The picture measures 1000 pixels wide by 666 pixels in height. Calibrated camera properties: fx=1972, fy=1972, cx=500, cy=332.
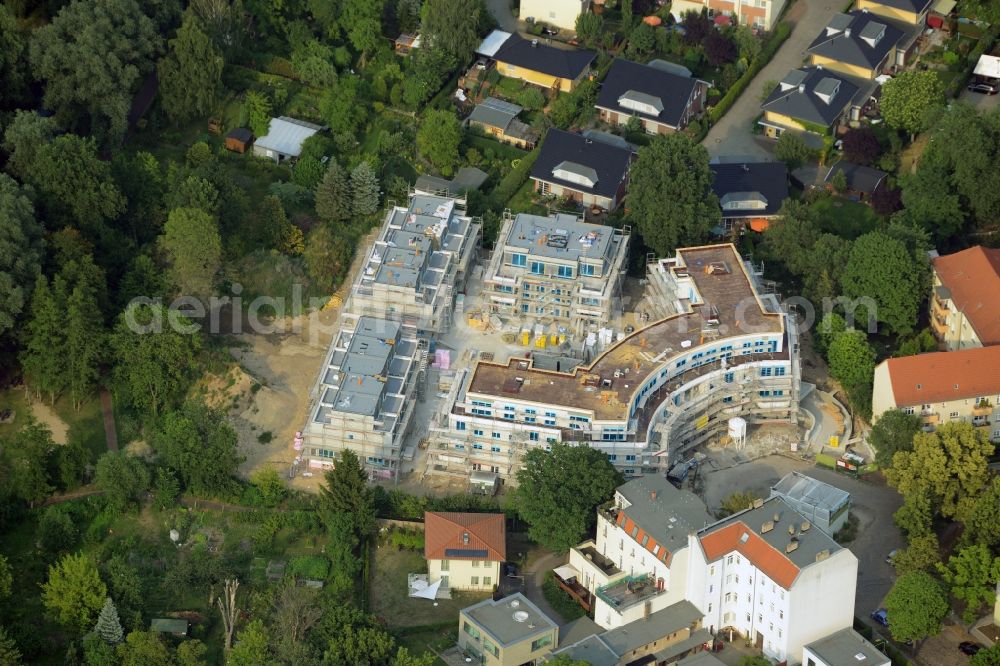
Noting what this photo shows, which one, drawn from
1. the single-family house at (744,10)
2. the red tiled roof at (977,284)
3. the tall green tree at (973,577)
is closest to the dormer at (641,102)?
the single-family house at (744,10)

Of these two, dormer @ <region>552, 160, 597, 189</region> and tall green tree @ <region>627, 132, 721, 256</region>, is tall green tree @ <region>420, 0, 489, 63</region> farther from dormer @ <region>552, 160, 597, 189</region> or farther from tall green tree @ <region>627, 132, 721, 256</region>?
tall green tree @ <region>627, 132, 721, 256</region>

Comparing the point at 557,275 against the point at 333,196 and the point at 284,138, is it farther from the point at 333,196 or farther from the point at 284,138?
the point at 284,138

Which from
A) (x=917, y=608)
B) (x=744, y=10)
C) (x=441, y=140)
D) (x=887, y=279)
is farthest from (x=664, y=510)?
(x=744, y=10)

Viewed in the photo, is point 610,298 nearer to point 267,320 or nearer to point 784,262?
point 784,262

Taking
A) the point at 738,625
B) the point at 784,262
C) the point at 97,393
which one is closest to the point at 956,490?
the point at 738,625

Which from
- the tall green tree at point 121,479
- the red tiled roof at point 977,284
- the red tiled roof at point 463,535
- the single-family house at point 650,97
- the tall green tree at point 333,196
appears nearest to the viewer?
the red tiled roof at point 463,535

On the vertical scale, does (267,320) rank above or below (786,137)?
below

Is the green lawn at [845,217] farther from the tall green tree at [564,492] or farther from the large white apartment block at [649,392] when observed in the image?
the tall green tree at [564,492]
